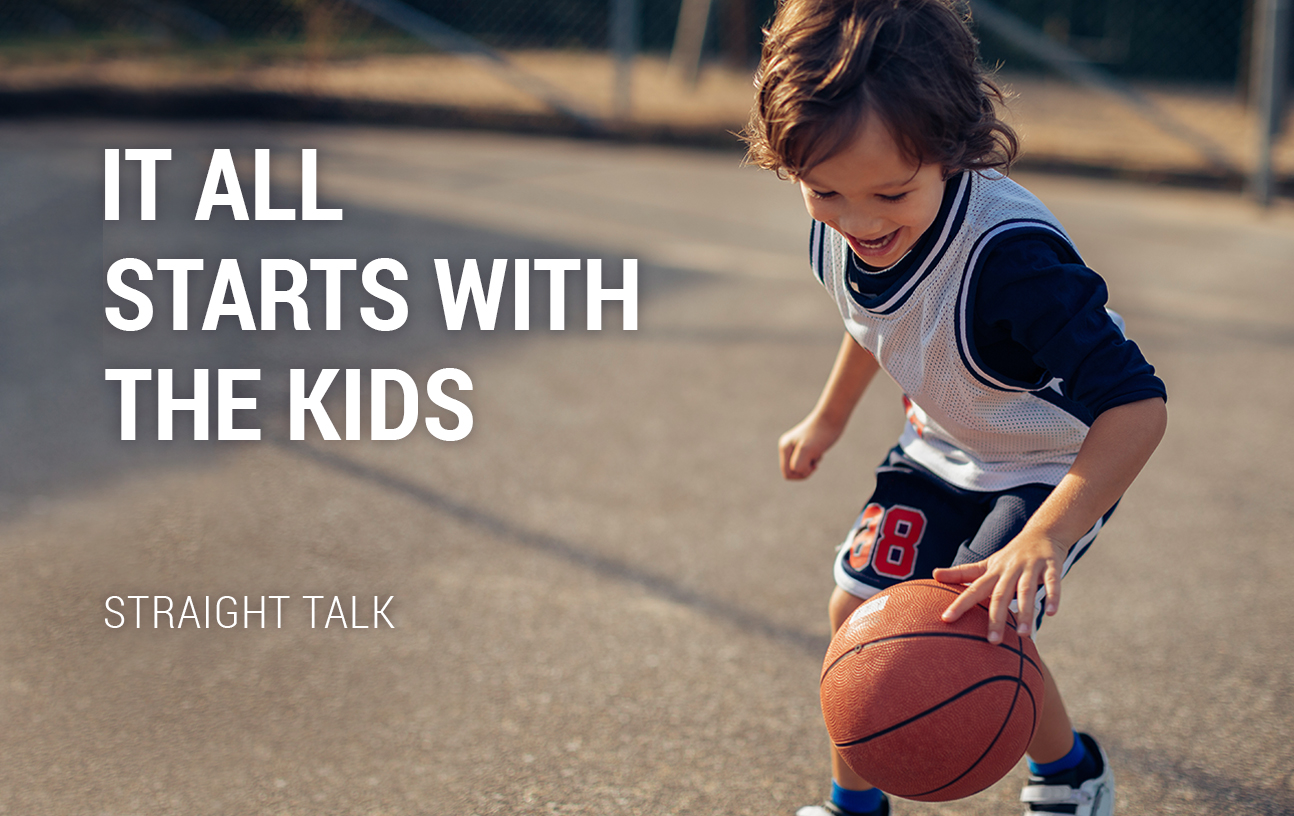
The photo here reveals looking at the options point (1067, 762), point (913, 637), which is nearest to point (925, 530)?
point (913, 637)

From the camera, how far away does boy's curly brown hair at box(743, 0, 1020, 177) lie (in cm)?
168

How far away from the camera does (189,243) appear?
6848 mm

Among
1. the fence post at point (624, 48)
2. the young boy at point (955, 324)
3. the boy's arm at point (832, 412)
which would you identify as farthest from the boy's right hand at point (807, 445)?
the fence post at point (624, 48)

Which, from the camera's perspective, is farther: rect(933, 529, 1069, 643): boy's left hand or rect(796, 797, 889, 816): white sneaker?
rect(796, 797, 889, 816): white sneaker

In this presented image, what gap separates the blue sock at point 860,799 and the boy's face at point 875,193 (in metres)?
1.02

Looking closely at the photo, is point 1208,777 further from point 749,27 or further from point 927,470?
point 749,27

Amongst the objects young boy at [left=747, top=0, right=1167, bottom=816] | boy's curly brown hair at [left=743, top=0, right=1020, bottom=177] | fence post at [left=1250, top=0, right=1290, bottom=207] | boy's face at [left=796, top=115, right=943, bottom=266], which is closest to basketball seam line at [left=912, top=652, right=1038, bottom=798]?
young boy at [left=747, top=0, right=1167, bottom=816]

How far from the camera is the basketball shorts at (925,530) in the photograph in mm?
2062

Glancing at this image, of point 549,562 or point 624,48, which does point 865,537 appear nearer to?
point 549,562

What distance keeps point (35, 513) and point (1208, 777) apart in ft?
11.1

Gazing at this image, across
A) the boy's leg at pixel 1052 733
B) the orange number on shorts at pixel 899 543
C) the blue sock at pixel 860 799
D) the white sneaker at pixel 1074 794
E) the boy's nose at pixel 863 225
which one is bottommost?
the blue sock at pixel 860 799

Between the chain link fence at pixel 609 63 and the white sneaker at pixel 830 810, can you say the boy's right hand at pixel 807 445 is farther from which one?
the chain link fence at pixel 609 63

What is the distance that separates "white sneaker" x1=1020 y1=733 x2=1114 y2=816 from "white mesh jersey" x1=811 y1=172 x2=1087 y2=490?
59 cm

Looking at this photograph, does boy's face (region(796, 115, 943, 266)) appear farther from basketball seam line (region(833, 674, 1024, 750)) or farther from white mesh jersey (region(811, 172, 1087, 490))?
basketball seam line (region(833, 674, 1024, 750))
